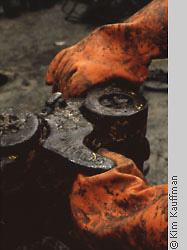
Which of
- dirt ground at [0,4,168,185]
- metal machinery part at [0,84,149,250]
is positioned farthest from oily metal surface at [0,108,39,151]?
dirt ground at [0,4,168,185]

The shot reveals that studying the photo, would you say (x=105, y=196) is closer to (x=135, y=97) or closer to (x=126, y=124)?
(x=126, y=124)

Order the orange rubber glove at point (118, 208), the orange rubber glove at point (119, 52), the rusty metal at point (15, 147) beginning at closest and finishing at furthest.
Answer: the orange rubber glove at point (118, 208), the rusty metal at point (15, 147), the orange rubber glove at point (119, 52)

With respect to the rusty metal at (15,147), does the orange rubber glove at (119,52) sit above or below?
above

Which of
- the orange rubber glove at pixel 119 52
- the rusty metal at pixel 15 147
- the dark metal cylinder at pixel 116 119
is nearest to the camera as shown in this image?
the rusty metal at pixel 15 147

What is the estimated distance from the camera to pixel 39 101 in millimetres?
2955

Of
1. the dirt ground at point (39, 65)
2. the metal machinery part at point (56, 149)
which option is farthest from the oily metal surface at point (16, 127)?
the dirt ground at point (39, 65)

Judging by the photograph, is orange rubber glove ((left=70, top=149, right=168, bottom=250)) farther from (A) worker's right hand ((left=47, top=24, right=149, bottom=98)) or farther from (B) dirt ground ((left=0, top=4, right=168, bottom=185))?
(B) dirt ground ((left=0, top=4, right=168, bottom=185))

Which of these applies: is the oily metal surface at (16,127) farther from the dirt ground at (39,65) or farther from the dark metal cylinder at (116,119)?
the dirt ground at (39,65)

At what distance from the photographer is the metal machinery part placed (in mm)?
1014

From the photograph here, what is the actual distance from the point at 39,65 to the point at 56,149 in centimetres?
270

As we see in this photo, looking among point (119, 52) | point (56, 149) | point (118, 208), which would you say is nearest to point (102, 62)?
point (119, 52)

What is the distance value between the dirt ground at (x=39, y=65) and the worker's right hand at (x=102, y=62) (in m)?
0.92

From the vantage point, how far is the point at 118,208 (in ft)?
3.22

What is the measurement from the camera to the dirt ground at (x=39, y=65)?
2359mm
